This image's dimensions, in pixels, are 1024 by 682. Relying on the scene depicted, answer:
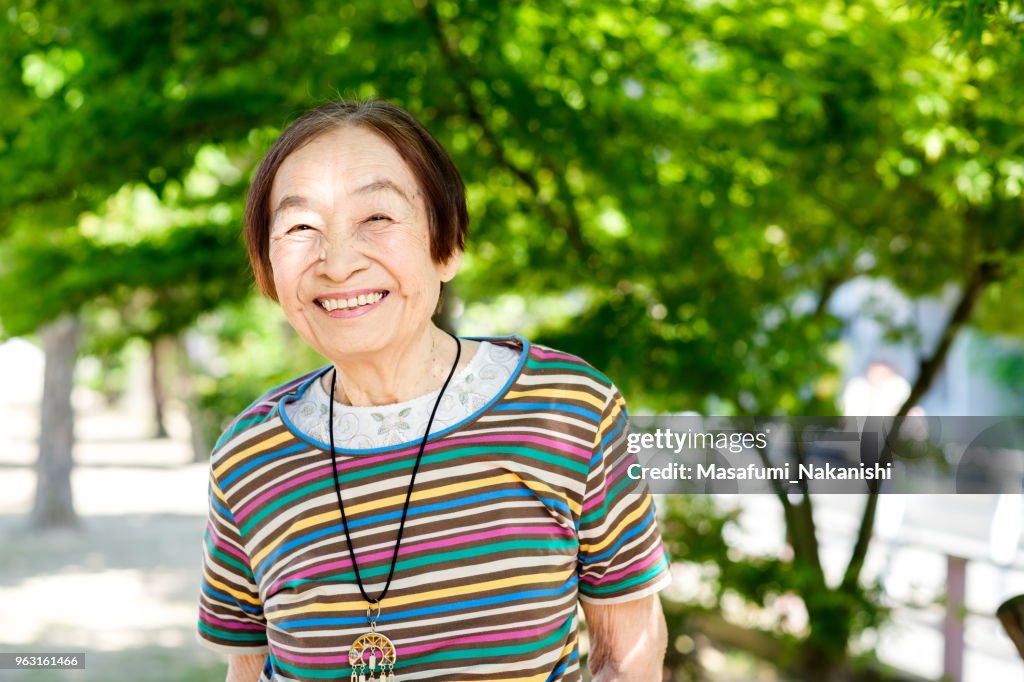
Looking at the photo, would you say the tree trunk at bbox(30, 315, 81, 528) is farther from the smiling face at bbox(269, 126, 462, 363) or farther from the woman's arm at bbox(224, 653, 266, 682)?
the smiling face at bbox(269, 126, 462, 363)

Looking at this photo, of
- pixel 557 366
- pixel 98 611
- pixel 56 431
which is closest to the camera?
pixel 557 366

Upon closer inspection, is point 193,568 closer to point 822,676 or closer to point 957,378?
point 822,676

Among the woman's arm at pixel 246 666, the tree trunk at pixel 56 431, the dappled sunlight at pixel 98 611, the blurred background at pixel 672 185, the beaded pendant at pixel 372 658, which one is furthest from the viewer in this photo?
the tree trunk at pixel 56 431

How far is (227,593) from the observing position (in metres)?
1.59

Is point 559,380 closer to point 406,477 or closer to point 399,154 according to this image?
point 406,477

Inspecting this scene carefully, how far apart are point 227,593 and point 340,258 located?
22.3 inches

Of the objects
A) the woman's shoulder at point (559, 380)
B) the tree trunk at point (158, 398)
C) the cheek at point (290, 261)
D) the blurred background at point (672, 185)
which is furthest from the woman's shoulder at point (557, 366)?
the tree trunk at point (158, 398)

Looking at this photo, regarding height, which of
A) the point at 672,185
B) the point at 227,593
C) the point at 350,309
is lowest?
the point at 227,593

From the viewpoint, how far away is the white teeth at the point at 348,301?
144 centimetres

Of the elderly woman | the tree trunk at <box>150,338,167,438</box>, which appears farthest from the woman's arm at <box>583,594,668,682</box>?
the tree trunk at <box>150,338,167,438</box>

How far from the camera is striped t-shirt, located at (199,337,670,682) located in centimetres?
143

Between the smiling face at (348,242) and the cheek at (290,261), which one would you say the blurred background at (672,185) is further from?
the cheek at (290,261)

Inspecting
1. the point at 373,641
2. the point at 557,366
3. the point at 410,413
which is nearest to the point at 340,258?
the point at 410,413

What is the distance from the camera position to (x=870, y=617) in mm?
5695
